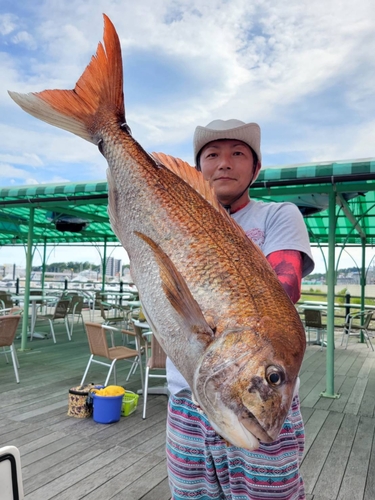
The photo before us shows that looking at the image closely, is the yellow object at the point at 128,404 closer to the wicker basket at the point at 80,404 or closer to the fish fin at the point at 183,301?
the wicker basket at the point at 80,404

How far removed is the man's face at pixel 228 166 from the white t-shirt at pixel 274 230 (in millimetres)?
94

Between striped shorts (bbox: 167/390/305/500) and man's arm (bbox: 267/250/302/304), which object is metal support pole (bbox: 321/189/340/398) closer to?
striped shorts (bbox: 167/390/305/500)

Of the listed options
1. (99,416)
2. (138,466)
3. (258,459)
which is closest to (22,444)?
(99,416)

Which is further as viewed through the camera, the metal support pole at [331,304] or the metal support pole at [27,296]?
the metal support pole at [27,296]

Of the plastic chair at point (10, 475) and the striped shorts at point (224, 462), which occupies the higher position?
the plastic chair at point (10, 475)

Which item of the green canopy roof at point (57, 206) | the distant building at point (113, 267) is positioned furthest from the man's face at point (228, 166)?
the distant building at point (113, 267)

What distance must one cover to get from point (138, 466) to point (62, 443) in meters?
0.88

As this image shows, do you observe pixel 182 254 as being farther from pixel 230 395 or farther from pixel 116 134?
pixel 116 134

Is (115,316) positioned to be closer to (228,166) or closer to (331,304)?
(331,304)

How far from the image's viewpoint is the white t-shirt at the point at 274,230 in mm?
1186

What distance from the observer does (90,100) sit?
4.11 ft

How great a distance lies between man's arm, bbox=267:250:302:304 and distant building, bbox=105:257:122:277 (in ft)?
50.8

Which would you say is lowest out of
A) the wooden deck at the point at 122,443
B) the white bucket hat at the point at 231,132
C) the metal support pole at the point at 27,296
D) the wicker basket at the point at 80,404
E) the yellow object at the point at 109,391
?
the wooden deck at the point at 122,443

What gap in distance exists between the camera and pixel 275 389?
809 mm
